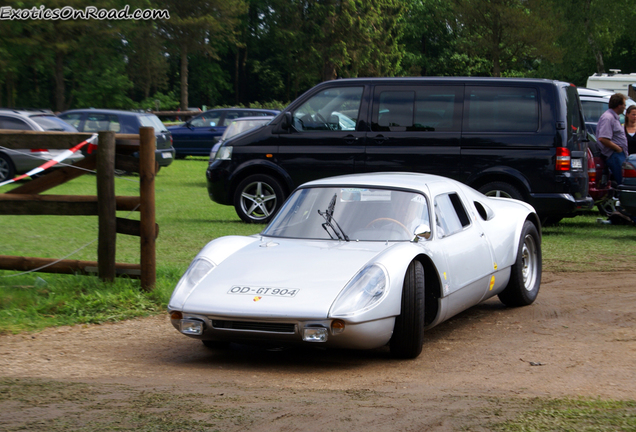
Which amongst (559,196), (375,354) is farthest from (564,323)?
(559,196)

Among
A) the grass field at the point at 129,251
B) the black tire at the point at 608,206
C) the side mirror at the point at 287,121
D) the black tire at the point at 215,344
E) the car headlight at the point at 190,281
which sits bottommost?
the grass field at the point at 129,251

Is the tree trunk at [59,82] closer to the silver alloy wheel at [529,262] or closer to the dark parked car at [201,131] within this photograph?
the dark parked car at [201,131]

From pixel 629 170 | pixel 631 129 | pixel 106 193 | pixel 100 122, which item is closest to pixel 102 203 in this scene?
pixel 106 193

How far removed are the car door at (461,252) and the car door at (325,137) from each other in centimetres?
529

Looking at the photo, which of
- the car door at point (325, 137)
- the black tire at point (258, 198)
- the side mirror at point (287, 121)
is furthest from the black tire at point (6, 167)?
the side mirror at point (287, 121)

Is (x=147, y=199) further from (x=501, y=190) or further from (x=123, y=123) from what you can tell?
(x=123, y=123)

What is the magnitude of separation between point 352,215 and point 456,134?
230 inches

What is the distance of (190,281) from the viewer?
5508 millimetres

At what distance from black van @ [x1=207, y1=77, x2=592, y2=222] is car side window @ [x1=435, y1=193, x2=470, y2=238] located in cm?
502

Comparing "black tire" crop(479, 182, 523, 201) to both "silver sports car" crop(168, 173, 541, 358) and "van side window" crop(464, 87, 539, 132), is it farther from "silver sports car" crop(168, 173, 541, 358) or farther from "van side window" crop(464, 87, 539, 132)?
"silver sports car" crop(168, 173, 541, 358)

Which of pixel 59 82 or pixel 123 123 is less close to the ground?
pixel 59 82

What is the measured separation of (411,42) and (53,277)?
66600 millimetres

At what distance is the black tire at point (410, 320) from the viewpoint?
5176mm

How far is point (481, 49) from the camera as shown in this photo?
5438cm
